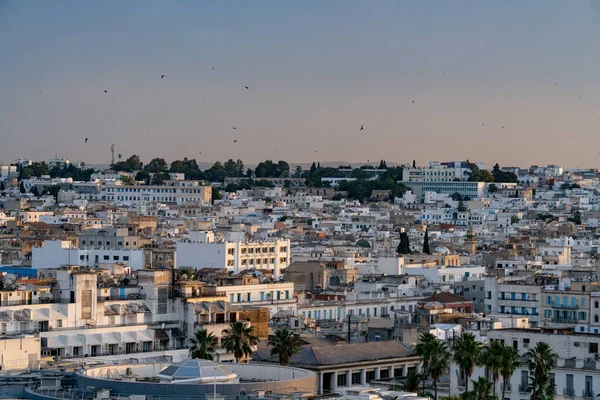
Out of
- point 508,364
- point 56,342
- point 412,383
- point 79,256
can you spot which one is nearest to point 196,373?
point 412,383

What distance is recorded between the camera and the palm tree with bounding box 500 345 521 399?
1423 inches

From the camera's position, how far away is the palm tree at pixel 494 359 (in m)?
36.2

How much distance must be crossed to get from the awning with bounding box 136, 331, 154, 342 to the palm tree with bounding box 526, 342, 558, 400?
399 inches

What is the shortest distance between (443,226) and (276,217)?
1394cm

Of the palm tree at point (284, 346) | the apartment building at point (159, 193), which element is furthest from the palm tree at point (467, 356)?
the apartment building at point (159, 193)

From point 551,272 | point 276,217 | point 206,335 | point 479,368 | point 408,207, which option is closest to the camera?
point 479,368

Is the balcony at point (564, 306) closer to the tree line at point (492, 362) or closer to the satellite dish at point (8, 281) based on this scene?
the satellite dish at point (8, 281)

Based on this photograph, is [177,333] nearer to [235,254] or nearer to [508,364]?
[508,364]

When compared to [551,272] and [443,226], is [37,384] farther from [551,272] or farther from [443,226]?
[443,226]

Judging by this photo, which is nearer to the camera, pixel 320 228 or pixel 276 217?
pixel 320 228

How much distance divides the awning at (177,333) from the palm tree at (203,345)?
1654 mm

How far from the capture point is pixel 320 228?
137m

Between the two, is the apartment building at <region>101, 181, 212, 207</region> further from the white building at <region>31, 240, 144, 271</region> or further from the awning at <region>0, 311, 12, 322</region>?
the awning at <region>0, 311, 12, 322</region>

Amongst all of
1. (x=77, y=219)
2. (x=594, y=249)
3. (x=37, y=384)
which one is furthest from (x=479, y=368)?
(x=77, y=219)
